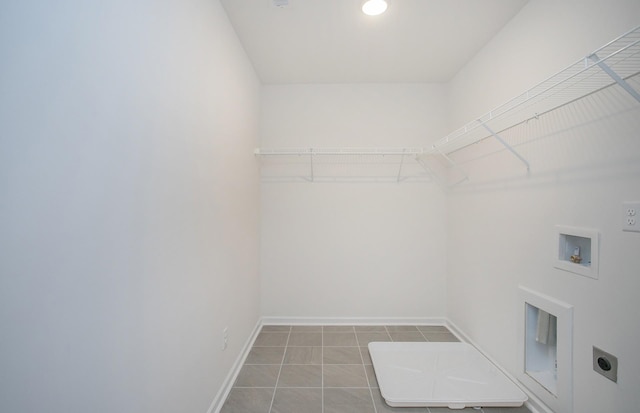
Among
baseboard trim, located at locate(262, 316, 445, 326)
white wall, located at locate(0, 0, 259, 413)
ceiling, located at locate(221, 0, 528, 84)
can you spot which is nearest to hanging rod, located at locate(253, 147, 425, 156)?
ceiling, located at locate(221, 0, 528, 84)

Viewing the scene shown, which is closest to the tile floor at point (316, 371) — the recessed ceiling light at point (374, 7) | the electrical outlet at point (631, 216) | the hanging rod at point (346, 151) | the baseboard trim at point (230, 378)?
the baseboard trim at point (230, 378)

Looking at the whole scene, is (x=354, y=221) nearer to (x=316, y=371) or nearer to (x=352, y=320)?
(x=352, y=320)

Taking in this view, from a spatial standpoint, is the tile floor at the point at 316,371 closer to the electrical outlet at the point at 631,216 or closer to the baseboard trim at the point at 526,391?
the baseboard trim at the point at 526,391

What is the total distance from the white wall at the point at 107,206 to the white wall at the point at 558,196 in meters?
2.02

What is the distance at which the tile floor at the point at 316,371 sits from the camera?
1.69m

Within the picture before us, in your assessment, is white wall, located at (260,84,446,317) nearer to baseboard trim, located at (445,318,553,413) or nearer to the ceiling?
the ceiling

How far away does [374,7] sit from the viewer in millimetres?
1734

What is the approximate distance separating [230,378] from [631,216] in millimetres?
2450

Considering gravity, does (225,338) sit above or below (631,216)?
below

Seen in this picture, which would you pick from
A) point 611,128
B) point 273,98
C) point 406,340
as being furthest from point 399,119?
point 406,340

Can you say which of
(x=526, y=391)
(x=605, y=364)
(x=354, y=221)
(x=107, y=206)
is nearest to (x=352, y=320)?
(x=354, y=221)

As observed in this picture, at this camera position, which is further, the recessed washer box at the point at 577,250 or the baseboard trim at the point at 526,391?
the baseboard trim at the point at 526,391

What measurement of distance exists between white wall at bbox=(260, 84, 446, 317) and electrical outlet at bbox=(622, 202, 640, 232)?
1725mm

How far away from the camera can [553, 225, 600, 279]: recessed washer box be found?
128 centimetres
